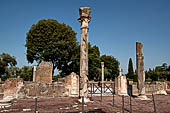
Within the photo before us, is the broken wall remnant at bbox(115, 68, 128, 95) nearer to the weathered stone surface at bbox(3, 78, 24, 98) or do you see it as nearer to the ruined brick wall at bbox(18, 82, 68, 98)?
the ruined brick wall at bbox(18, 82, 68, 98)

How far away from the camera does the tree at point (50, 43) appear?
26.8 meters

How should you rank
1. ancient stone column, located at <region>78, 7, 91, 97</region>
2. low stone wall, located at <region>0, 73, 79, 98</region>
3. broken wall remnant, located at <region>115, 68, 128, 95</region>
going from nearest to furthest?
1. ancient stone column, located at <region>78, 7, 91, 97</region>
2. low stone wall, located at <region>0, 73, 79, 98</region>
3. broken wall remnant, located at <region>115, 68, 128, 95</region>

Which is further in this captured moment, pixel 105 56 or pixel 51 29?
pixel 105 56

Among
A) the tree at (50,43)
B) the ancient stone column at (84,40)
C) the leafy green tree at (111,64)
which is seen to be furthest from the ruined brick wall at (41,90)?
the leafy green tree at (111,64)

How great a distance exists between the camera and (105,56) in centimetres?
5322

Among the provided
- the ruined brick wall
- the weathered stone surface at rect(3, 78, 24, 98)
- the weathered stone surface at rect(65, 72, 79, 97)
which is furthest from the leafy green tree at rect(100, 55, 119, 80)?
the weathered stone surface at rect(3, 78, 24, 98)

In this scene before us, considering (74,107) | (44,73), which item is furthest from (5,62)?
(74,107)

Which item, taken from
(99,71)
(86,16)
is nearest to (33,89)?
(86,16)

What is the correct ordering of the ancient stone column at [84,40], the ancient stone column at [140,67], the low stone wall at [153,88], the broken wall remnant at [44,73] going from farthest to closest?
the low stone wall at [153,88]
the broken wall remnant at [44,73]
the ancient stone column at [140,67]
the ancient stone column at [84,40]

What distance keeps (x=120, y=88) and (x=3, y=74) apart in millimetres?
37011

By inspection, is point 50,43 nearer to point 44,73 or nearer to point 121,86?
point 44,73

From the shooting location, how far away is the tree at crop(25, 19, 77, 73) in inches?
1057

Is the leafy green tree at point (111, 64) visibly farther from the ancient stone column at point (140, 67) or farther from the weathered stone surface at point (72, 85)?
the weathered stone surface at point (72, 85)

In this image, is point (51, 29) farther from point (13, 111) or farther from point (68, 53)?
point (13, 111)
